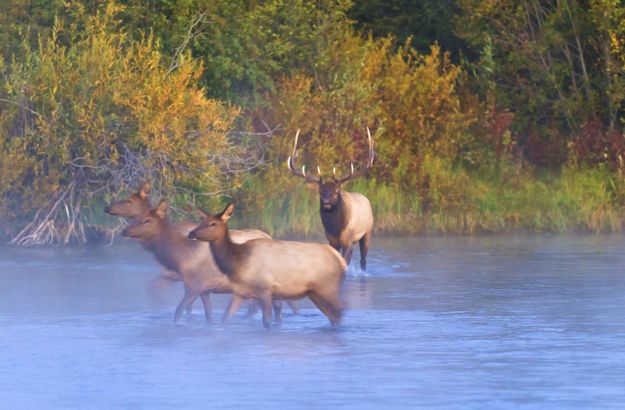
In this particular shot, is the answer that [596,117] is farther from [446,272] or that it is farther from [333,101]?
[446,272]

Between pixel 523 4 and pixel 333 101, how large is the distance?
5066 mm

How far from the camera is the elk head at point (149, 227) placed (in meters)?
14.8

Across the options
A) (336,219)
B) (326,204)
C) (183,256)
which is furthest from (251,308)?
(336,219)

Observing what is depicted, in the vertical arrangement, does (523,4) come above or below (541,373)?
above

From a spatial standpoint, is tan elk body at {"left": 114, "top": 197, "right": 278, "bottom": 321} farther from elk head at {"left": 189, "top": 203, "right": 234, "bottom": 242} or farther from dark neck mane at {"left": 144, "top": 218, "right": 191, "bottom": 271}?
elk head at {"left": 189, "top": 203, "right": 234, "bottom": 242}

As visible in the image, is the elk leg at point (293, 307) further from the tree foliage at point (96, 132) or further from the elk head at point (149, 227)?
the tree foliage at point (96, 132)

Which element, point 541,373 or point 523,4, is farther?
point 523,4

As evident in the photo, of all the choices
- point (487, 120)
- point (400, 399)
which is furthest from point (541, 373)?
point (487, 120)

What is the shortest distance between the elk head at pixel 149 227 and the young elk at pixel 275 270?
0.88 metres

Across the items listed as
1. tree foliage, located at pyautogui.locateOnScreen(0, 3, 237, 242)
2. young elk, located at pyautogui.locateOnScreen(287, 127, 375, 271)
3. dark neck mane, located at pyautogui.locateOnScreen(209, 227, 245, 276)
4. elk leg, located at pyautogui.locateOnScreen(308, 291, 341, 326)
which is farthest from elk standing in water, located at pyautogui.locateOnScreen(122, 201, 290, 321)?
tree foliage, located at pyautogui.locateOnScreen(0, 3, 237, 242)

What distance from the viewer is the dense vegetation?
23.6 metres

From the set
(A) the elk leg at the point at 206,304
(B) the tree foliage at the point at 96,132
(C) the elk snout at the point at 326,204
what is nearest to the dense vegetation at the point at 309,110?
(B) the tree foliage at the point at 96,132

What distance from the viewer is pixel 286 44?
90.6 feet

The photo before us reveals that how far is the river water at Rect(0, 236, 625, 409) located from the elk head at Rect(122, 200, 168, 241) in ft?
2.42
